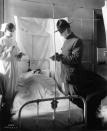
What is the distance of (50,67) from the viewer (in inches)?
66.9

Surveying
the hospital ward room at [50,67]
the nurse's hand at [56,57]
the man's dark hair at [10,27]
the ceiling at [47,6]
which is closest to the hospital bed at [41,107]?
the hospital ward room at [50,67]

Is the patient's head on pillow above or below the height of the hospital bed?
above

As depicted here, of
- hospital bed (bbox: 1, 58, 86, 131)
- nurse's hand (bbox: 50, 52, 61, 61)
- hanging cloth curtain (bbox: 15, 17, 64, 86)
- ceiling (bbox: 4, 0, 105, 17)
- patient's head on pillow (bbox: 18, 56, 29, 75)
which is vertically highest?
ceiling (bbox: 4, 0, 105, 17)

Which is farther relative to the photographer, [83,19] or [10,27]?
[83,19]

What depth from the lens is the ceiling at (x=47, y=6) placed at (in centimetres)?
167

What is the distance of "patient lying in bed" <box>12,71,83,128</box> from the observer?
→ 1.64 meters

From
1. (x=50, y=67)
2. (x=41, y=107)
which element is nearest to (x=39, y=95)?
(x=41, y=107)

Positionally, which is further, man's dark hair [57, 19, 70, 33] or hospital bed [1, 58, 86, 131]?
man's dark hair [57, 19, 70, 33]

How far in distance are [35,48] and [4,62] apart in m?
0.21

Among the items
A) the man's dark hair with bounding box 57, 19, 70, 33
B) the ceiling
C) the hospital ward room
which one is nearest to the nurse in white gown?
the hospital ward room

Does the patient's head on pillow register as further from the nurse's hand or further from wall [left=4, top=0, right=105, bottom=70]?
wall [left=4, top=0, right=105, bottom=70]

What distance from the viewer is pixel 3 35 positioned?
5.45ft

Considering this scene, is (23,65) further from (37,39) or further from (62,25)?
(62,25)

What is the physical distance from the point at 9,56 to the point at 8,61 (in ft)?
0.10
